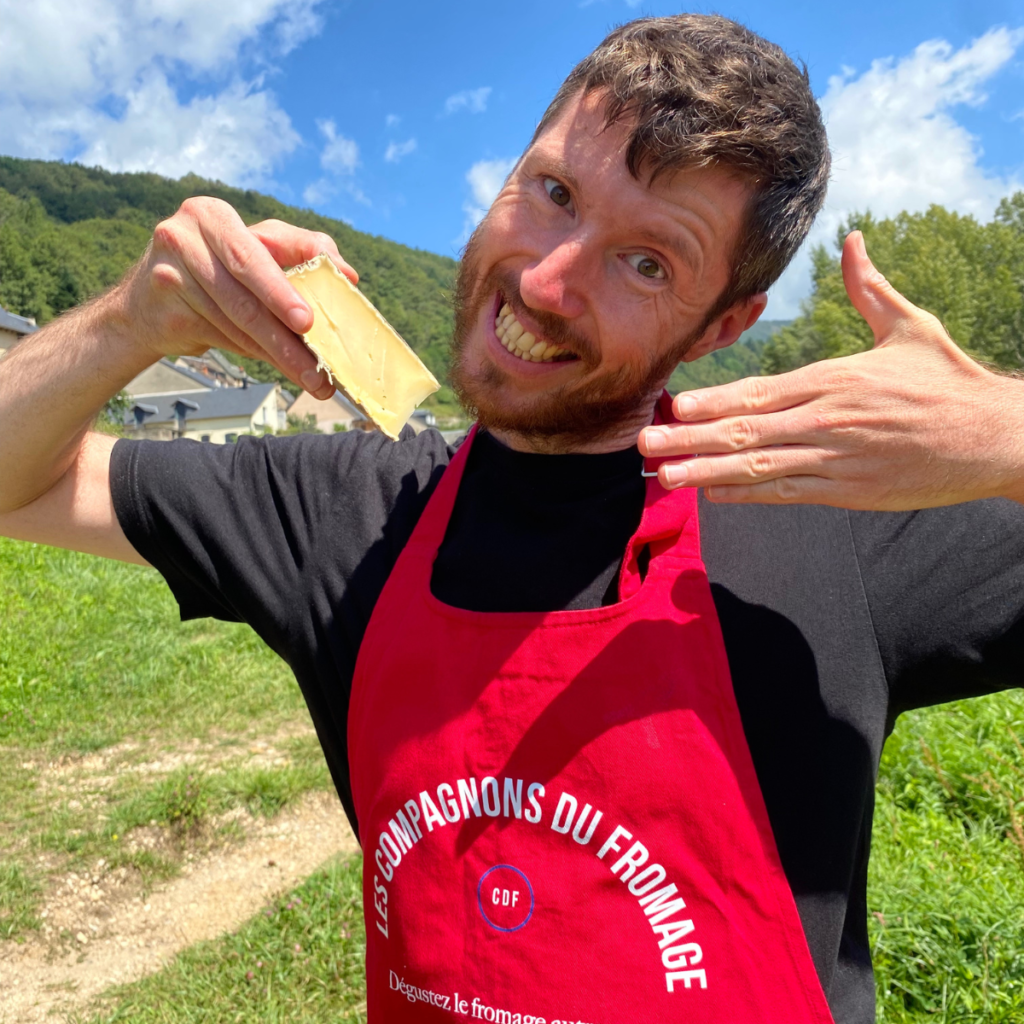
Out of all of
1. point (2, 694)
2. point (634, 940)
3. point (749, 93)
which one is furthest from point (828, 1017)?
point (2, 694)

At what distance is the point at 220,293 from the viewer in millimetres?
1650

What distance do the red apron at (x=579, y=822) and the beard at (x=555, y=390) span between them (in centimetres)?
27

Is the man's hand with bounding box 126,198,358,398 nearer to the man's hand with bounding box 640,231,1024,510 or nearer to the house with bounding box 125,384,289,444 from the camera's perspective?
the man's hand with bounding box 640,231,1024,510

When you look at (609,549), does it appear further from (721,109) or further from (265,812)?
(265,812)

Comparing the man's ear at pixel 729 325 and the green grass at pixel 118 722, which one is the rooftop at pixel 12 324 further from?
the man's ear at pixel 729 325

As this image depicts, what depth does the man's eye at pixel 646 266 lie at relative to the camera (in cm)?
177

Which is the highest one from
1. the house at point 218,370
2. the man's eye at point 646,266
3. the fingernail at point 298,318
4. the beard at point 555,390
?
the house at point 218,370

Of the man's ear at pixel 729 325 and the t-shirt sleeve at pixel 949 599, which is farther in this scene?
the man's ear at pixel 729 325

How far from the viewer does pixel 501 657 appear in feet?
5.10

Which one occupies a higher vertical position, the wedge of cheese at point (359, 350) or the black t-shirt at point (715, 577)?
the wedge of cheese at point (359, 350)

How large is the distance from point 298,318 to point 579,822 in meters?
1.08

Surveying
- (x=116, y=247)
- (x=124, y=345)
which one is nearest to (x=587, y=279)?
(x=124, y=345)

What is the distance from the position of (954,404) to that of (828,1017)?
39.5 inches

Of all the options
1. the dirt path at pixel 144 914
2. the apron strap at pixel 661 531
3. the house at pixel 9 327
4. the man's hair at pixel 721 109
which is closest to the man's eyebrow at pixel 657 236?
the man's hair at pixel 721 109
